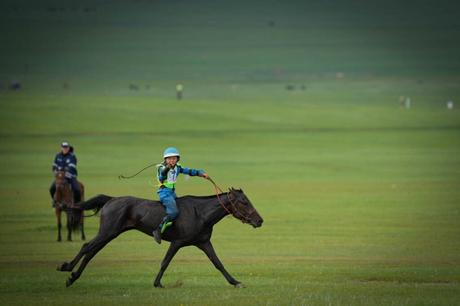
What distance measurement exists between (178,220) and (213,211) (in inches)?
20.9

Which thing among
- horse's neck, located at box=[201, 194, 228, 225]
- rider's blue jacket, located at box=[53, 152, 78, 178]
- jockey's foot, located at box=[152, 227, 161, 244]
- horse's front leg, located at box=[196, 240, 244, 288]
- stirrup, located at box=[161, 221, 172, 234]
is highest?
rider's blue jacket, located at box=[53, 152, 78, 178]

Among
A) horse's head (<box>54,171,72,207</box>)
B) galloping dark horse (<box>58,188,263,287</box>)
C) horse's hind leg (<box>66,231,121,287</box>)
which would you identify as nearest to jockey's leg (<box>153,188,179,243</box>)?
galloping dark horse (<box>58,188,263,287</box>)

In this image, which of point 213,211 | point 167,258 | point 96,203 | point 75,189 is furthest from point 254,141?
point 167,258

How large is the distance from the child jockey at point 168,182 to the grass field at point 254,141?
95 cm

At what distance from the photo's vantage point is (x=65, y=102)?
83.6 m

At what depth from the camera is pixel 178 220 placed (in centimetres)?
1627

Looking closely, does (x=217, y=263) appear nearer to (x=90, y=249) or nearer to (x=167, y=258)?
(x=167, y=258)

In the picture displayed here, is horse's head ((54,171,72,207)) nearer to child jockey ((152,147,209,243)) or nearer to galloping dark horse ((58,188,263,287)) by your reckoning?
galloping dark horse ((58,188,263,287))

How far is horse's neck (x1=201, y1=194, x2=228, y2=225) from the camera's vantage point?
16375 mm

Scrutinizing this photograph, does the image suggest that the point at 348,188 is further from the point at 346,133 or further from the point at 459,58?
the point at 459,58

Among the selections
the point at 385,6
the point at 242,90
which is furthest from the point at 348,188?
the point at 385,6

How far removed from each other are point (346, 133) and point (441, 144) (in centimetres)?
869

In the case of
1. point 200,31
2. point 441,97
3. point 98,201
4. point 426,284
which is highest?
point 200,31

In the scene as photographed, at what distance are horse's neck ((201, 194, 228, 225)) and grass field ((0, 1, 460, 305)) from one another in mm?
1004
